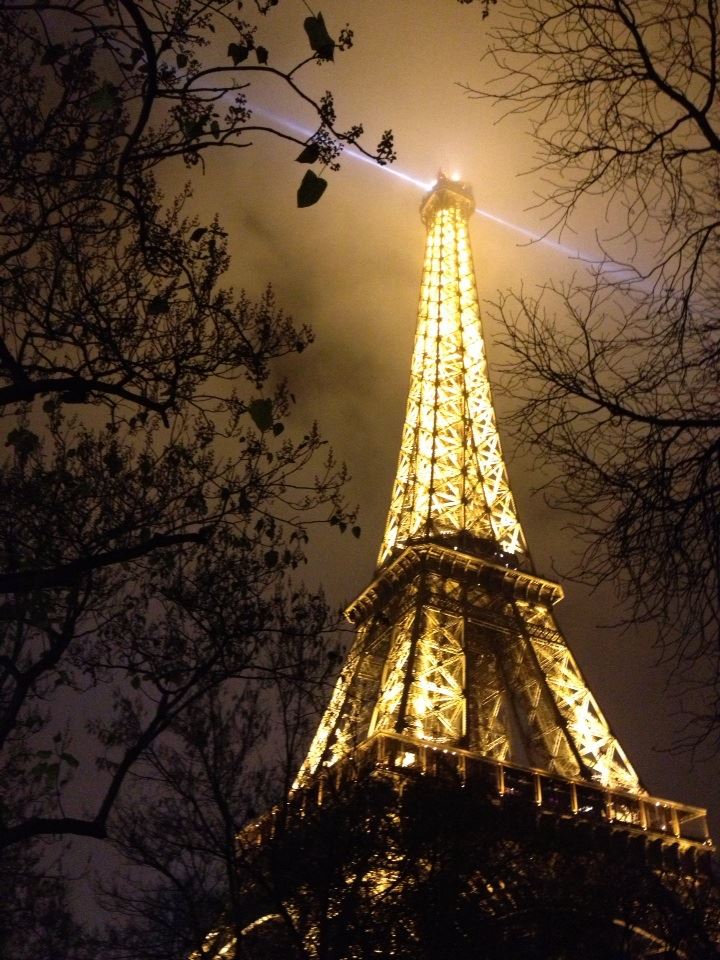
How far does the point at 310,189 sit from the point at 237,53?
1386 millimetres

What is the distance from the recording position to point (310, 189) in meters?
4.89

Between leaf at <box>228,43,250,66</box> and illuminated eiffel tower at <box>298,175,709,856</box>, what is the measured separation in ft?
41.1

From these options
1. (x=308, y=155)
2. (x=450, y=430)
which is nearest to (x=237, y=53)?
(x=308, y=155)

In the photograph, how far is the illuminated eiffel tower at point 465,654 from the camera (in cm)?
2150

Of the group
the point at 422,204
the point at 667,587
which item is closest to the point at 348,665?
the point at 667,587

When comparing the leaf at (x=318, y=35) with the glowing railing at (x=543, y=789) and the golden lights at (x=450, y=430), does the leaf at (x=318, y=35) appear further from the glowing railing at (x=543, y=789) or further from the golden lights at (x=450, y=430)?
the golden lights at (x=450, y=430)

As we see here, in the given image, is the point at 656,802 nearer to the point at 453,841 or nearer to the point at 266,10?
the point at 453,841

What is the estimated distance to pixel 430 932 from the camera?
12.4m

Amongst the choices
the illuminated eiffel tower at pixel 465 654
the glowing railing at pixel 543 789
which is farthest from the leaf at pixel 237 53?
the glowing railing at pixel 543 789

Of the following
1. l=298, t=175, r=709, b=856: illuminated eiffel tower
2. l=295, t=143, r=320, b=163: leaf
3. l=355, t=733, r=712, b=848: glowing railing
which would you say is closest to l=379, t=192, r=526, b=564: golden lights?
l=298, t=175, r=709, b=856: illuminated eiffel tower

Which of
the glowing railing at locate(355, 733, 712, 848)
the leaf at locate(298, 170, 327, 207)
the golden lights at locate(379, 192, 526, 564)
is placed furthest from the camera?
the golden lights at locate(379, 192, 526, 564)

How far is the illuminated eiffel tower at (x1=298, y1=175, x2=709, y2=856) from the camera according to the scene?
21.5 meters

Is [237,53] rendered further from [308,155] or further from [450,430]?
[450,430]

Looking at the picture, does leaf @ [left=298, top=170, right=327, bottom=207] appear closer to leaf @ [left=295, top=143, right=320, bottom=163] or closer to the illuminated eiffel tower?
leaf @ [left=295, top=143, right=320, bottom=163]
